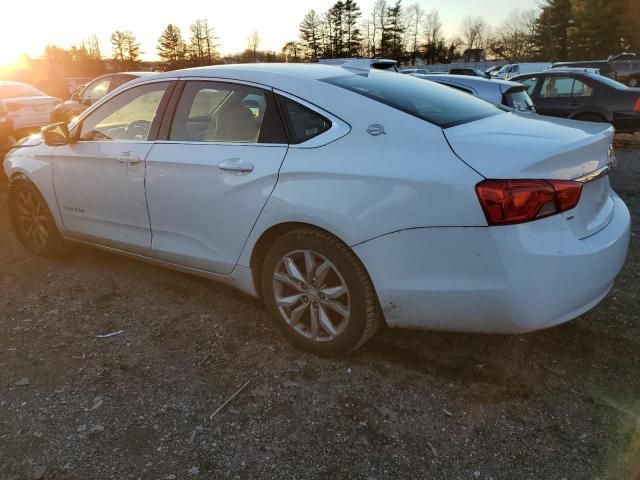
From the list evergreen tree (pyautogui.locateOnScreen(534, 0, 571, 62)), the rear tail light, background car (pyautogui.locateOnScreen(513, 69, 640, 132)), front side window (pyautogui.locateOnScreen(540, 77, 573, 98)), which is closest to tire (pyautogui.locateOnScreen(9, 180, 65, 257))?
the rear tail light

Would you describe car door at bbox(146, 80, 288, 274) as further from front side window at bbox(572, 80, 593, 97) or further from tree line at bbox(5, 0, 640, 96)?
tree line at bbox(5, 0, 640, 96)

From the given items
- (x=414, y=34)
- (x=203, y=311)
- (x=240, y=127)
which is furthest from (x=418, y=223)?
(x=414, y=34)

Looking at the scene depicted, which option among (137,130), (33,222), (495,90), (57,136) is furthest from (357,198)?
(495,90)

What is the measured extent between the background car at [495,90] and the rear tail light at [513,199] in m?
5.34

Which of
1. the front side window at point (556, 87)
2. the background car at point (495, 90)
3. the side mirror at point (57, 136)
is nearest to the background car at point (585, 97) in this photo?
the front side window at point (556, 87)

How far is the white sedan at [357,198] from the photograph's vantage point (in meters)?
2.30

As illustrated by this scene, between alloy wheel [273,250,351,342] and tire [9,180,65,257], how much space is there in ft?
8.22

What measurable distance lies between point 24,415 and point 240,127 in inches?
76.2

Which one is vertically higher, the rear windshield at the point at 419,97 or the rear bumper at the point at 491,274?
the rear windshield at the point at 419,97

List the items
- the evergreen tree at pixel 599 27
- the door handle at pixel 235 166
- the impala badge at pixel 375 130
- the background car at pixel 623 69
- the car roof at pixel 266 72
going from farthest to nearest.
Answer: the evergreen tree at pixel 599 27
the background car at pixel 623 69
the car roof at pixel 266 72
the door handle at pixel 235 166
the impala badge at pixel 375 130

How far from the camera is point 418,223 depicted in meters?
2.40

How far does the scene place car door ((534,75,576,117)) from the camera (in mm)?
10641

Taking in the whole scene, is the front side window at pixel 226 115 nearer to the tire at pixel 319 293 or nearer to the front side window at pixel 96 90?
the tire at pixel 319 293

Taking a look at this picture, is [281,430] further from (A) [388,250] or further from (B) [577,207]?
(B) [577,207]
